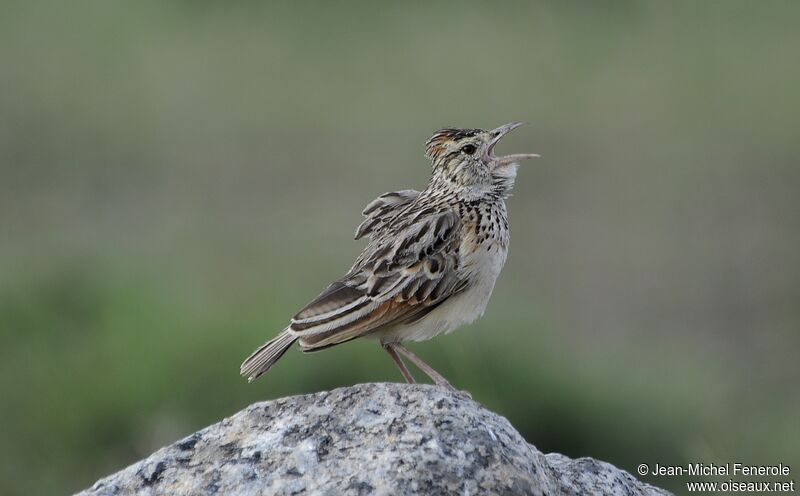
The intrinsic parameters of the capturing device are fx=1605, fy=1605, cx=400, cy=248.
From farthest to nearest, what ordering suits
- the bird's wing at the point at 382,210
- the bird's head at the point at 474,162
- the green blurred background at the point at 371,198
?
the green blurred background at the point at 371,198 < the bird's head at the point at 474,162 < the bird's wing at the point at 382,210

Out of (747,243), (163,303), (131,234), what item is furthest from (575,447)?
(131,234)

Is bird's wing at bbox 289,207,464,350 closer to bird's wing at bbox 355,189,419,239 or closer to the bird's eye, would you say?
bird's wing at bbox 355,189,419,239

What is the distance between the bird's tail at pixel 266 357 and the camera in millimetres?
6707

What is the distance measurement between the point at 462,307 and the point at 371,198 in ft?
34.0

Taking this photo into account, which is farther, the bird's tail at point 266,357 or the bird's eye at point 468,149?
the bird's eye at point 468,149

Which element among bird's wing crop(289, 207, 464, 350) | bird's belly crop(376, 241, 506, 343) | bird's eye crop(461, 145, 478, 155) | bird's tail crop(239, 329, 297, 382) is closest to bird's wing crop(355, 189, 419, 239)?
bird's wing crop(289, 207, 464, 350)

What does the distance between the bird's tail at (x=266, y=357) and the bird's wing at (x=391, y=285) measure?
0.05 meters

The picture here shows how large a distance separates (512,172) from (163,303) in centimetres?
653

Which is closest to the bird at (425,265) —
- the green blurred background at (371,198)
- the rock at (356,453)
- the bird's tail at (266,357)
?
the bird's tail at (266,357)

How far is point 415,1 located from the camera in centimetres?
2186

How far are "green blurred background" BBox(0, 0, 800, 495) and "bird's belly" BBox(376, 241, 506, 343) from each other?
148 inches

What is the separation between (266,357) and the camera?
673cm

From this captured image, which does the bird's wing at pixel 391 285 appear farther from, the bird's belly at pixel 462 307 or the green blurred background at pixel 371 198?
the green blurred background at pixel 371 198

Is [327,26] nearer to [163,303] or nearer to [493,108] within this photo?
[493,108]
